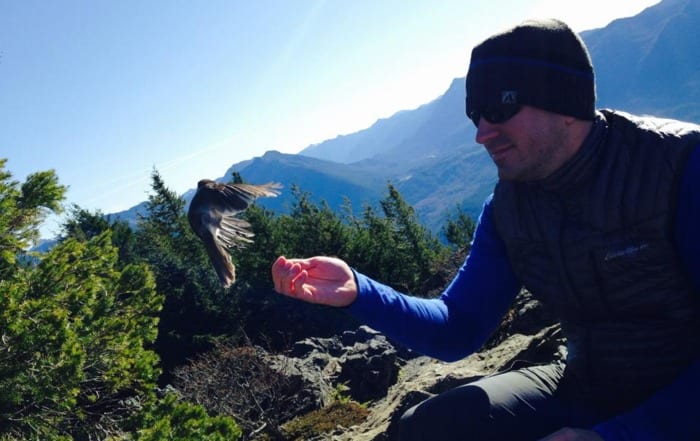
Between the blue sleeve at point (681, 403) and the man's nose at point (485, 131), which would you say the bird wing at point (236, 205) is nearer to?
the man's nose at point (485, 131)

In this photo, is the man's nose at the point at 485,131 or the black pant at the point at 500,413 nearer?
the black pant at the point at 500,413

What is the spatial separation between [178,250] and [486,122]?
163 feet

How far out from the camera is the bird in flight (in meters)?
4.21

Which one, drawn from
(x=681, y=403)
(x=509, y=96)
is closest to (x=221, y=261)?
(x=509, y=96)

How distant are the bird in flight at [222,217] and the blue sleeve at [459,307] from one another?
5.77ft

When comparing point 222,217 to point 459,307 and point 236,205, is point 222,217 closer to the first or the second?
point 236,205

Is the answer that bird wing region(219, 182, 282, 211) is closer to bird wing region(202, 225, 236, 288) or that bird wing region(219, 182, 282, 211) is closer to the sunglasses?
bird wing region(202, 225, 236, 288)

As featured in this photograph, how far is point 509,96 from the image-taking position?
2.37 meters

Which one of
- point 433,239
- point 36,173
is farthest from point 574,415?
point 433,239

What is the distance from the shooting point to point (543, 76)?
7.66 feet

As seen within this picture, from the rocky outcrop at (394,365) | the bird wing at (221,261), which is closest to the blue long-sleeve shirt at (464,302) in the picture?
the rocky outcrop at (394,365)

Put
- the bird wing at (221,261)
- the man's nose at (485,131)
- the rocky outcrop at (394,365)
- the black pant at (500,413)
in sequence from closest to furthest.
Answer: the black pant at (500,413) → the man's nose at (485,131) → the bird wing at (221,261) → the rocky outcrop at (394,365)

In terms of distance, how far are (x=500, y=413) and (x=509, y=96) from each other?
142 centimetres

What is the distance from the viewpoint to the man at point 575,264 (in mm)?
Answer: 2082
